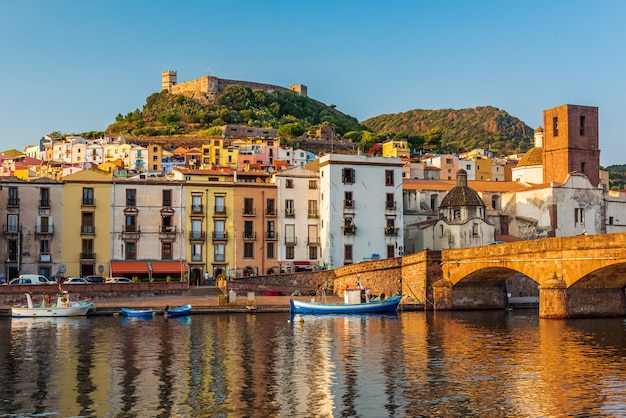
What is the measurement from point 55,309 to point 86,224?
16.9 meters

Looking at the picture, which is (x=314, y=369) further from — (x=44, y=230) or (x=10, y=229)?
(x=10, y=229)

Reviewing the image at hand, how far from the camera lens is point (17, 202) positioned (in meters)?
74.8

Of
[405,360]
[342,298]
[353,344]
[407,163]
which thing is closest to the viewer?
[405,360]

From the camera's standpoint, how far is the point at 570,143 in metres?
94.9

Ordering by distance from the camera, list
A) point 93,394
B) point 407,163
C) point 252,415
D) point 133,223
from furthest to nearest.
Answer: point 407,163
point 133,223
point 93,394
point 252,415

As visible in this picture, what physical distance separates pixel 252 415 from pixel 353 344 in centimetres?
1799

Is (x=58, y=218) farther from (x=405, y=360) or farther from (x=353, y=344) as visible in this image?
(x=405, y=360)

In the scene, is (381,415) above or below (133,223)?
below

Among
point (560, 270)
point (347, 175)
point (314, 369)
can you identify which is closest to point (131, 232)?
point (347, 175)

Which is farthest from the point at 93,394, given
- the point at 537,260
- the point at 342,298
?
the point at 342,298

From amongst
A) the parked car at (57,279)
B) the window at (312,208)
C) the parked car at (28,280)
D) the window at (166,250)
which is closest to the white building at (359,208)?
the window at (312,208)

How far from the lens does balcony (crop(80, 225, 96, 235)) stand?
75625 millimetres

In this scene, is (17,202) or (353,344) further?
(17,202)

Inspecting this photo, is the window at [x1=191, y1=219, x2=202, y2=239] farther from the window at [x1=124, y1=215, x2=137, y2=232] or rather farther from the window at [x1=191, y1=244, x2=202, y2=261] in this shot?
the window at [x1=124, y1=215, x2=137, y2=232]
